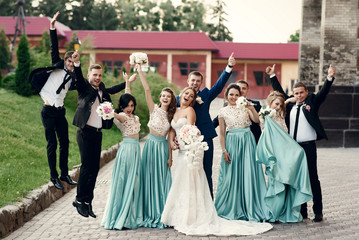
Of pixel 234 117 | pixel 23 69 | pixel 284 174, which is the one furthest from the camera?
pixel 23 69

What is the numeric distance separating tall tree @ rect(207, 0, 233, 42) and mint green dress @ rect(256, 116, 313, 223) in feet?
193

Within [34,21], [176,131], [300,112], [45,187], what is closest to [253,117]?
[300,112]

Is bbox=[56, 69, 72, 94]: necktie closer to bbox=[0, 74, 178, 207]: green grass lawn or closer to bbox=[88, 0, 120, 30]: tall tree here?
bbox=[0, 74, 178, 207]: green grass lawn

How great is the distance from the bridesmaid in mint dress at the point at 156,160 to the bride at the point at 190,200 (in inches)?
6.6

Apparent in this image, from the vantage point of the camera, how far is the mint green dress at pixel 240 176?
730 centimetres

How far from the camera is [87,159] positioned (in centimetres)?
688

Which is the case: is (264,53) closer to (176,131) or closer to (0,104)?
(0,104)

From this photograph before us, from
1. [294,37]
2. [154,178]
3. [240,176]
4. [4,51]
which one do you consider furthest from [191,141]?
[294,37]

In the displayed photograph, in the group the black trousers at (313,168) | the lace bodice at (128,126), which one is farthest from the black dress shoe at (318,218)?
the lace bodice at (128,126)

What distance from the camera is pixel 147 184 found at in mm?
6973

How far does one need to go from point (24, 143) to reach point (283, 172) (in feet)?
20.6

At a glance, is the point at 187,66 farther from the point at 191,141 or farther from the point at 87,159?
the point at 191,141

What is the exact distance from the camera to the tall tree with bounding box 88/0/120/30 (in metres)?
64.1

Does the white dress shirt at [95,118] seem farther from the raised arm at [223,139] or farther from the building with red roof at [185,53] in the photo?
the building with red roof at [185,53]
